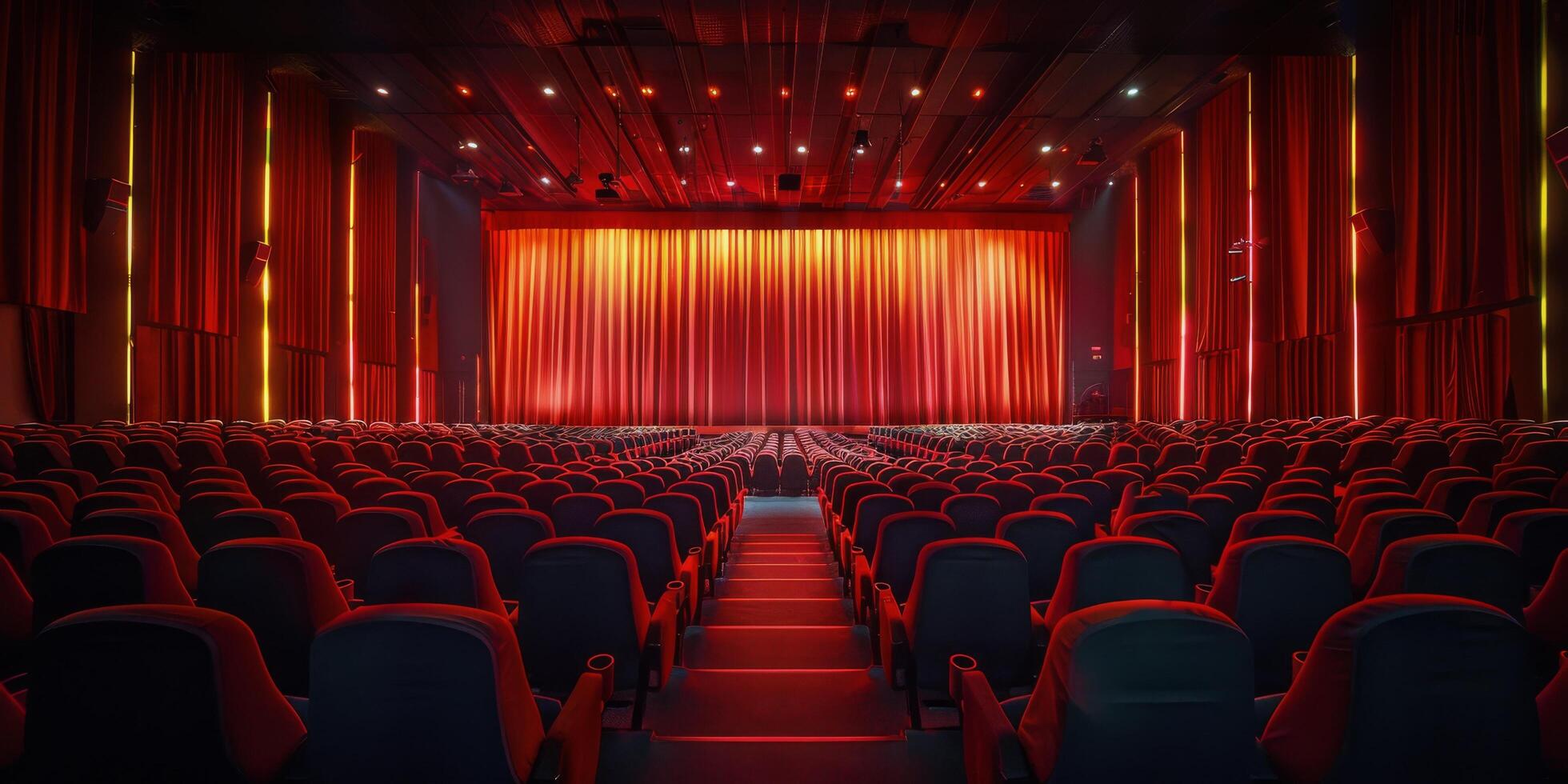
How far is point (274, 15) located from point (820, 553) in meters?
11.2

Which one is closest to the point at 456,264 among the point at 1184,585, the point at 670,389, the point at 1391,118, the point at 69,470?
the point at 670,389

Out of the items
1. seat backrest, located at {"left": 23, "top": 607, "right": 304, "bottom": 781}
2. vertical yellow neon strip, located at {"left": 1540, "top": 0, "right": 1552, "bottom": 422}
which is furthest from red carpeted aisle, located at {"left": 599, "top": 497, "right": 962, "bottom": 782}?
vertical yellow neon strip, located at {"left": 1540, "top": 0, "right": 1552, "bottom": 422}

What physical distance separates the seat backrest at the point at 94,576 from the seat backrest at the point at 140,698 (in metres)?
0.77

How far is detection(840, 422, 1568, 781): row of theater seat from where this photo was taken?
5.36 feet

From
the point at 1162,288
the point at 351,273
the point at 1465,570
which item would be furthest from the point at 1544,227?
the point at 351,273

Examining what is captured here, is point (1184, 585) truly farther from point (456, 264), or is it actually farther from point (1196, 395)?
point (456, 264)

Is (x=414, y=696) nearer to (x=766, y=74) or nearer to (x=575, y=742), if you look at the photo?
(x=575, y=742)

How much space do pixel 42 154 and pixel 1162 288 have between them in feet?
68.3

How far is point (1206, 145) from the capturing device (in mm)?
17094

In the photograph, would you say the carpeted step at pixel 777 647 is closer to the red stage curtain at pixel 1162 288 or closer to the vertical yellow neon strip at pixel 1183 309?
the vertical yellow neon strip at pixel 1183 309

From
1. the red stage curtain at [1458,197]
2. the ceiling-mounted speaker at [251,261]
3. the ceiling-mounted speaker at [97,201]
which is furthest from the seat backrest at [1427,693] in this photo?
the ceiling-mounted speaker at [251,261]

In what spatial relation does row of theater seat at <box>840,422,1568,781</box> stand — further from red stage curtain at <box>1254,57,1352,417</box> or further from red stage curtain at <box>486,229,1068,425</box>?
red stage curtain at <box>486,229,1068,425</box>

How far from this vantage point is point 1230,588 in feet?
8.77

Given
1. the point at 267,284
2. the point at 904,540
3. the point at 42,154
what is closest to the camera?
the point at 904,540
